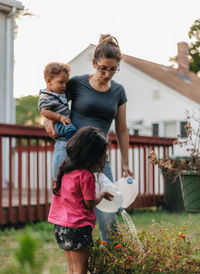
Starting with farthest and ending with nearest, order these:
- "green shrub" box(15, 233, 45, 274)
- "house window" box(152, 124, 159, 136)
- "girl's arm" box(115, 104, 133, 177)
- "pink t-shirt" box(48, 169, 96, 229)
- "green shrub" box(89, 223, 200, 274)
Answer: "house window" box(152, 124, 159, 136) < "girl's arm" box(115, 104, 133, 177) < "green shrub" box(89, 223, 200, 274) < "pink t-shirt" box(48, 169, 96, 229) < "green shrub" box(15, 233, 45, 274)

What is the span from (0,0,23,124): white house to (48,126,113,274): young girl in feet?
21.2

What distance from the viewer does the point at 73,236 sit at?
1812 millimetres

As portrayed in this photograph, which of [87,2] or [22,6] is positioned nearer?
[87,2]

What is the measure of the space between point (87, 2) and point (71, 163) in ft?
7.49

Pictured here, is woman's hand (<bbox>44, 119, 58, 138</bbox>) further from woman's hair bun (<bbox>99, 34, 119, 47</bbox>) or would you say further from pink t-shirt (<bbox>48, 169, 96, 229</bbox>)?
woman's hair bun (<bbox>99, 34, 119, 47</bbox>)

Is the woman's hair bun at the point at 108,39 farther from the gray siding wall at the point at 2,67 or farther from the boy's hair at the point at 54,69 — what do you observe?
the gray siding wall at the point at 2,67

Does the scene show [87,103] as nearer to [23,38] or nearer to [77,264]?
[77,264]

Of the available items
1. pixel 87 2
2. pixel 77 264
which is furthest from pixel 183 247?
pixel 87 2

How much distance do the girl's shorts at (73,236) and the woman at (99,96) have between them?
0.37 m

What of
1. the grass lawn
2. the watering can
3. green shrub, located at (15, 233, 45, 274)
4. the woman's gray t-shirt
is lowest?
the grass lawn

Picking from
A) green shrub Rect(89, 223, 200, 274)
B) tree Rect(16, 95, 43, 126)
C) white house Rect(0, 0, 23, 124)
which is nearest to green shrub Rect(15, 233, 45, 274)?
green shrub Rect(89, 223, 200, 274)

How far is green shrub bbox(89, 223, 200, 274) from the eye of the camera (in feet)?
6.45

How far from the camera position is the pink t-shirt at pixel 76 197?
1774 millimetres

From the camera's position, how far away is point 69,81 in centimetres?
220
